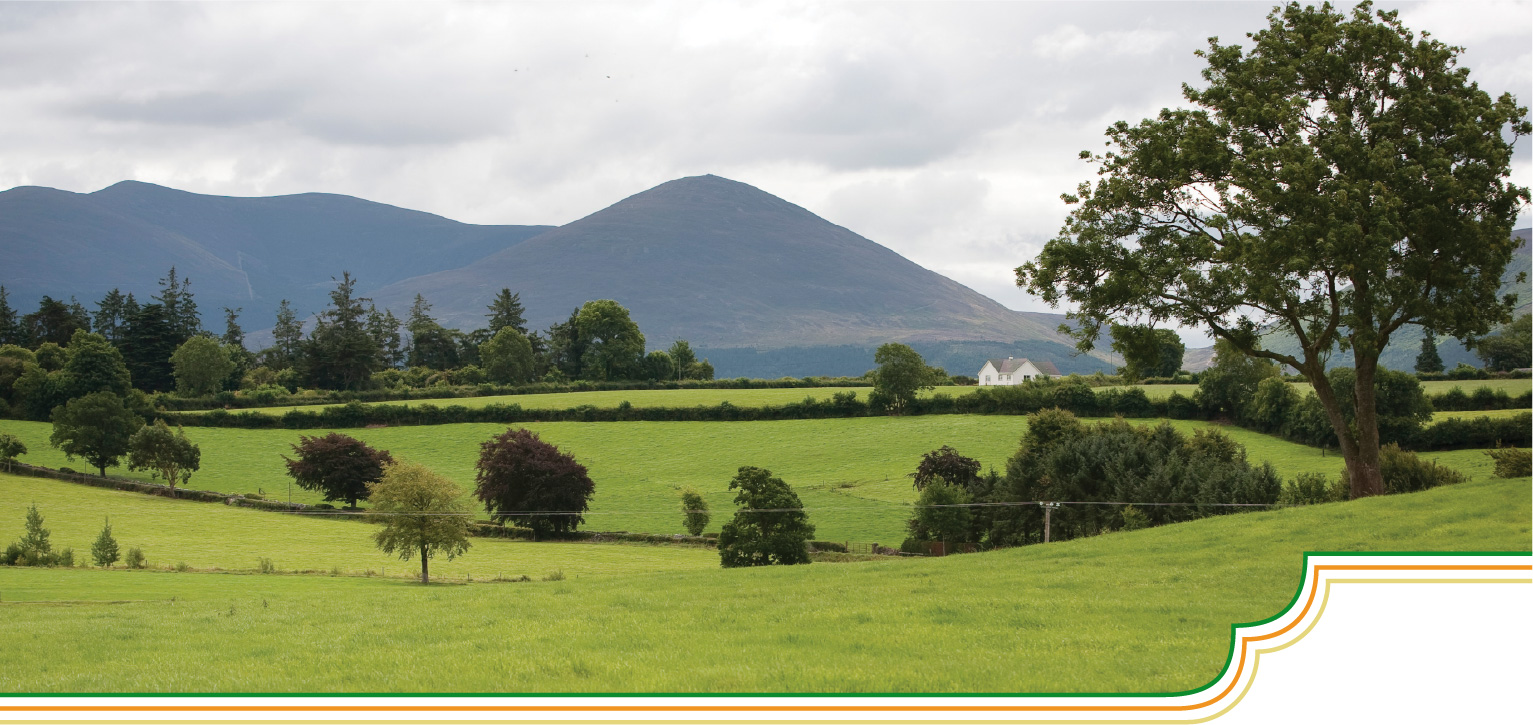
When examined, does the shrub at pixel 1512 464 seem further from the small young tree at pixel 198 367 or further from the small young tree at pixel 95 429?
the small young tree at pixel 198 367

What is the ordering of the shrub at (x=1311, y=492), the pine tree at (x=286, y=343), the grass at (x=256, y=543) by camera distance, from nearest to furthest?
the shrub at (x=1311, y=492) < the grass at (x=256, y=543) < the pine tree at (x=286, y=343)

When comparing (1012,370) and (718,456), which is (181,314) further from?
(1012,370)

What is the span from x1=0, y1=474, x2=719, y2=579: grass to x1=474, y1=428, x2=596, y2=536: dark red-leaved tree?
8.36ft

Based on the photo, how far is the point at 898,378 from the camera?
72.6 m

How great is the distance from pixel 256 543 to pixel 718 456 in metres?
29.0

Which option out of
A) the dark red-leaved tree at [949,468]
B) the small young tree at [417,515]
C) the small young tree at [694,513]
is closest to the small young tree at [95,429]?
the small young tree at [417,515]

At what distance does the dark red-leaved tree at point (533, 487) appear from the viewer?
160 feet

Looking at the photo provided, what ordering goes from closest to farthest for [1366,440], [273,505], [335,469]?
[1366,440] < [273,505] < [335,469]

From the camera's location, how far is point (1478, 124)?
18.7 meters

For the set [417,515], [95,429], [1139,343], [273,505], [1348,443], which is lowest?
[273,505]

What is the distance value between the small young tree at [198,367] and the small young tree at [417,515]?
65.9m

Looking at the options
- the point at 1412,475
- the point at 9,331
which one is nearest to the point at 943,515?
the point at 1412,475

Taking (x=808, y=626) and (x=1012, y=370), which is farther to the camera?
(x=1012, y=370)

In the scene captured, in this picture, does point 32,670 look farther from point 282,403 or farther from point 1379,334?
point 282,403
